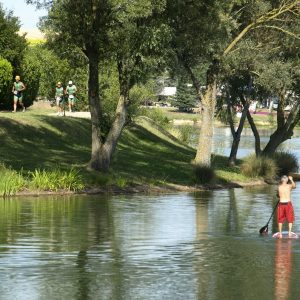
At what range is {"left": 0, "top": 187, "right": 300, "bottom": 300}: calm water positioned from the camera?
1398 cm

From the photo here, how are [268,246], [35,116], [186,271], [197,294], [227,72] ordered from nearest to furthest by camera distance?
1. [197,294]
2. [186,271]
3. [268,246]
4. [227,72]
5. [35,116]

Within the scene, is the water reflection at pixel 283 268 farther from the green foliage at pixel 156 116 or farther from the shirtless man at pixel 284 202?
the green foliage at pixel 156 116

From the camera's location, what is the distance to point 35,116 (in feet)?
147

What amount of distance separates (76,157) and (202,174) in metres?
5.66

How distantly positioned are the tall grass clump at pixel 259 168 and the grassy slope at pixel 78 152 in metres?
0.64

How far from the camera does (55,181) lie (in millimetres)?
30531

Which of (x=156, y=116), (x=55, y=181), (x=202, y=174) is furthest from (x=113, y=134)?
(x=156, y=116)

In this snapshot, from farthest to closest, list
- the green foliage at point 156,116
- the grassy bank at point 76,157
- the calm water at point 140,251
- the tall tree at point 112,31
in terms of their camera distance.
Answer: the green foliage at point 156,116, the grassy bank at point 76,157, the tall tree at point 112,31, the calm water at point 140,251

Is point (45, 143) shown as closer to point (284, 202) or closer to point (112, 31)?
point (112, 31)

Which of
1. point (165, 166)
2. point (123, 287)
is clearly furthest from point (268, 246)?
point (165, 166)

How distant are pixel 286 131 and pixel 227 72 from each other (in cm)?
911

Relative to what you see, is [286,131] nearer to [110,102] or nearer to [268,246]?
[110,102]

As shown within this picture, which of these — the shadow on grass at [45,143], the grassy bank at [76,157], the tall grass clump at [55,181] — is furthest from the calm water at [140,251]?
the shadow on grass at [45,143]

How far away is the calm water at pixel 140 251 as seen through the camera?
14.0 meters
